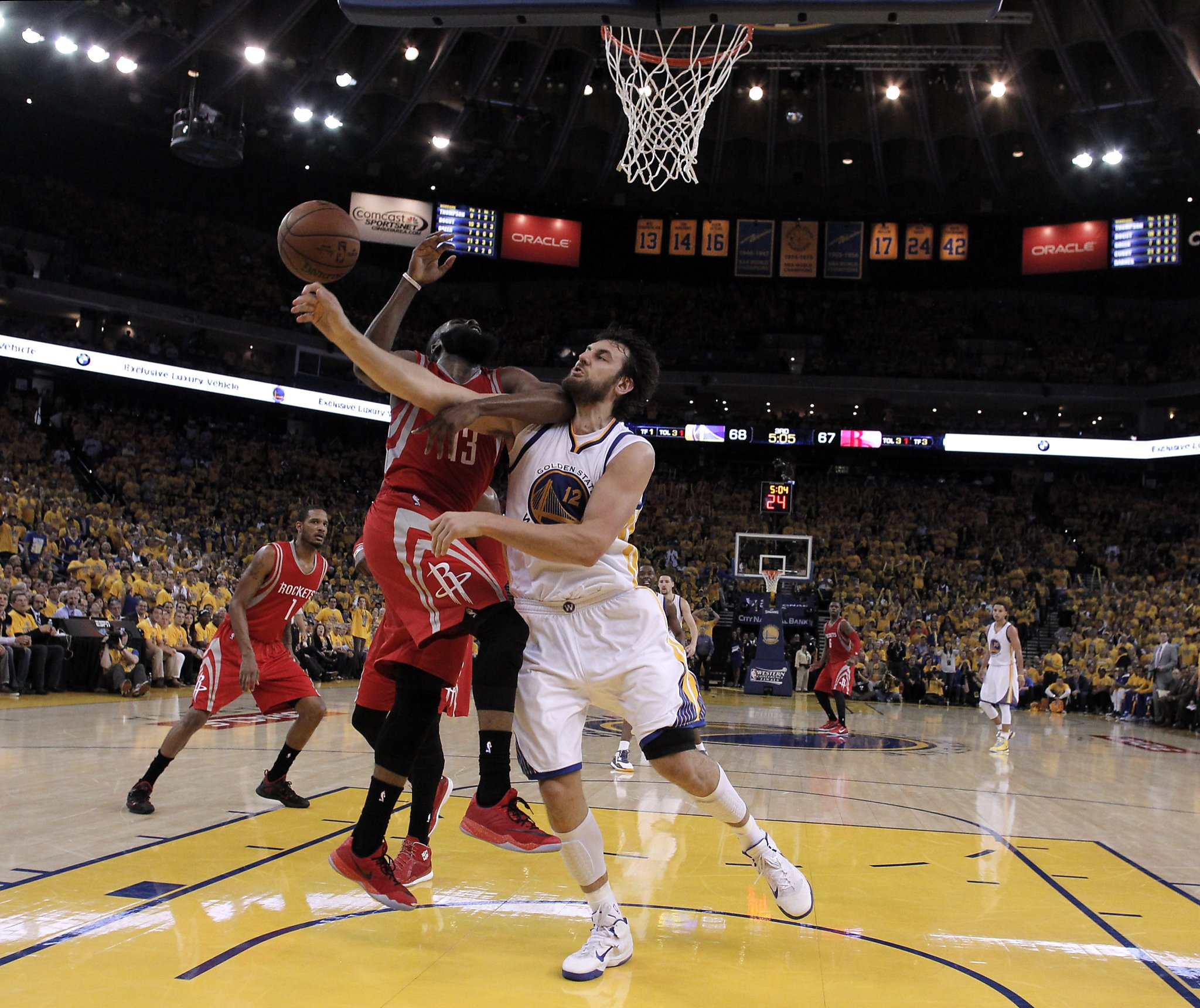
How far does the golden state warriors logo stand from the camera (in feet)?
12.0

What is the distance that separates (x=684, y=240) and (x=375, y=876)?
102ft

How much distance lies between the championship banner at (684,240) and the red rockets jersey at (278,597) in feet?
92.1

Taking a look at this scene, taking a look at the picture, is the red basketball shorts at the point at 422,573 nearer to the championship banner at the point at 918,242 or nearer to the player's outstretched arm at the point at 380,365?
the player's outstretched arm at the point at 380,365

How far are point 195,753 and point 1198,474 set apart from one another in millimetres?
32085

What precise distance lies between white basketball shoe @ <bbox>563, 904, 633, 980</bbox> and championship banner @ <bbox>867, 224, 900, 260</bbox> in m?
31.5

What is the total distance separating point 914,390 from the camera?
31.7 m

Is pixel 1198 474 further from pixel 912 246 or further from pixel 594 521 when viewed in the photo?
pixel 594 521

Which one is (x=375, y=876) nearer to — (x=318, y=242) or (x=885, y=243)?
(x=318, y=242)

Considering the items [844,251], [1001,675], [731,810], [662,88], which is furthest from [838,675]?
[844,251]

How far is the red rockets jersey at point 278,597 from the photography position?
6195 mm

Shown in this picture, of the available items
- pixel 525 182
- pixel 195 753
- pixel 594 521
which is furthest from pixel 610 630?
pixel 525 182

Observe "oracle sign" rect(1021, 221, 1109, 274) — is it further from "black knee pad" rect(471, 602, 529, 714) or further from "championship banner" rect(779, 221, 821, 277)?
"black knee pad" rect(471, 602, 529, 714)

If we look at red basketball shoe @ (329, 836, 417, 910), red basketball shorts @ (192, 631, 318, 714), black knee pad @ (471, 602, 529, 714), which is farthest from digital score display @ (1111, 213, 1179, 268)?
red basketball shoe @ (329, 836, 417, 910)

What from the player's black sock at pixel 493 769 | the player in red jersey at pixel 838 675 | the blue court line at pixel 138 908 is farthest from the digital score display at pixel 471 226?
the player's black sock at pixel 493 769
